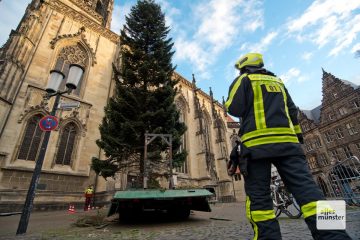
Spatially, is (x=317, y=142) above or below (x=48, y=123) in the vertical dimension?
above

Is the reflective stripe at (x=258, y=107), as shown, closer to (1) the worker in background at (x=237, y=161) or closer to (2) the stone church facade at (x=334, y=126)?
(1) the worker in background at (x=237, y=161)

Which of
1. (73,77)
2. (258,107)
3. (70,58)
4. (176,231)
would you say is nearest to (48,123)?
(73,77)

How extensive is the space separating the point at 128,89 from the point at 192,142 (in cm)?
1206

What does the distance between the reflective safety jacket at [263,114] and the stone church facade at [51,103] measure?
1081 cm

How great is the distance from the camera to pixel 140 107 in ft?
34.7

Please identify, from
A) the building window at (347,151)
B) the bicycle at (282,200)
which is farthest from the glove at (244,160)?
the building window at (347,151)

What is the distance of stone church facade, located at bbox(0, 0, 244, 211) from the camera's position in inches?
397

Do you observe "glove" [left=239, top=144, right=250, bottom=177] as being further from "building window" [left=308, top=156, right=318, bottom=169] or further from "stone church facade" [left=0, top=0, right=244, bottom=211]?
"building window" [left=308, top=156, right=318, bottom=169]

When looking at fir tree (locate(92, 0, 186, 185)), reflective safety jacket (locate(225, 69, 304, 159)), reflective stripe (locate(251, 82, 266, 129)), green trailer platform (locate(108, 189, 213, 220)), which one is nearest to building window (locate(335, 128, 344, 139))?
fir tree (locate(92, 0, 186, 185))

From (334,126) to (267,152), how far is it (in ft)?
117

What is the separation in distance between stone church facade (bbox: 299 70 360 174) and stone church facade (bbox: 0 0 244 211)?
22223mm

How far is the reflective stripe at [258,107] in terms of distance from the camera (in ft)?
6.53

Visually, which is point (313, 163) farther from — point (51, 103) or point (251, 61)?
point (251, 61)

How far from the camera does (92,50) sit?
15625mm
